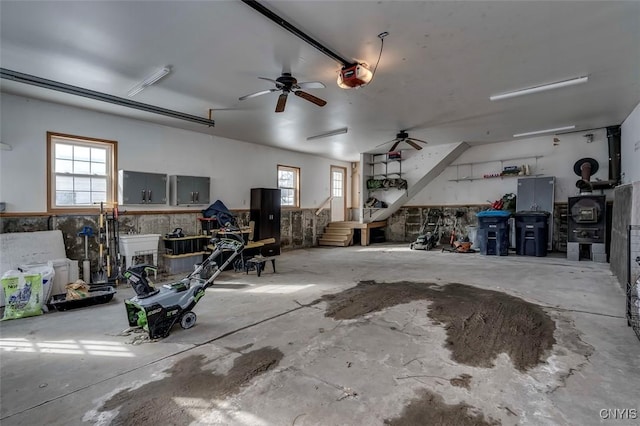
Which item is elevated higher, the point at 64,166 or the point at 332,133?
the point at 332,133

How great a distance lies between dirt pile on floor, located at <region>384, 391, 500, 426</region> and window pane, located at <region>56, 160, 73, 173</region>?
Answer: 6.41 m

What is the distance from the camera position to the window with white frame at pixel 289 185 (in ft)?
31.5

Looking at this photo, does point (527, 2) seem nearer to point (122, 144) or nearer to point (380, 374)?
point (380, 374)

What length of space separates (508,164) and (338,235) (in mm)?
5866

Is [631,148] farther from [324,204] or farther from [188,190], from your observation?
[188,190]

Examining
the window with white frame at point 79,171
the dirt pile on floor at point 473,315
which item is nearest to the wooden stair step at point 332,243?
the dirt pile on floor at point 473,315

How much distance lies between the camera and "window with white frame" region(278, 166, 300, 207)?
959 centimetres

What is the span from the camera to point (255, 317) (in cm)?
369

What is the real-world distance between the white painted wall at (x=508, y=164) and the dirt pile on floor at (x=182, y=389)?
28.6ft

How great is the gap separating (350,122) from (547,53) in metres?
3.66

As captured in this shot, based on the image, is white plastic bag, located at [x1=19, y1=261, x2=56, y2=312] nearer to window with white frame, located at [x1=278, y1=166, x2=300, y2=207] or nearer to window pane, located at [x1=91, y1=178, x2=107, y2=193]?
window pane, located at [x1=91, y1=178, x2=107, y2=193]

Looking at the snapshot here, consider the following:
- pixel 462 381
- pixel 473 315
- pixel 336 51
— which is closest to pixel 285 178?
pixel 336 51

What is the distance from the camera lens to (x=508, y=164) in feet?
30.7

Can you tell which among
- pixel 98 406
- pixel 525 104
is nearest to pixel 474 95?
pixel 525 104
